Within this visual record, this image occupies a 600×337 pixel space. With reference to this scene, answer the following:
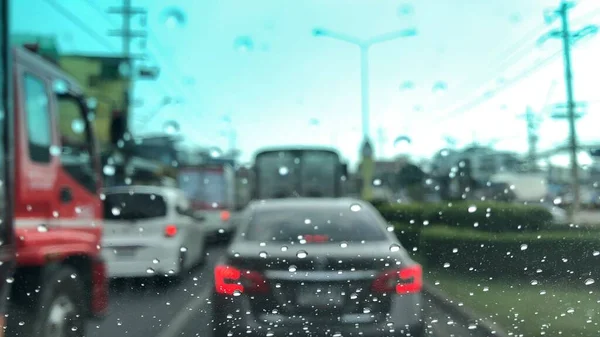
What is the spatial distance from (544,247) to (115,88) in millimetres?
3373

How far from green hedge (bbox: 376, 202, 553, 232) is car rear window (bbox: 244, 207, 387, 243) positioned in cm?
59

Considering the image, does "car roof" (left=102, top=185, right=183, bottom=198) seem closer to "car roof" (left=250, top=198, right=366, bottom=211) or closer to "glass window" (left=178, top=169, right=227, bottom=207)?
"glass window" (left=178, top=169, right=227, bottom=207)

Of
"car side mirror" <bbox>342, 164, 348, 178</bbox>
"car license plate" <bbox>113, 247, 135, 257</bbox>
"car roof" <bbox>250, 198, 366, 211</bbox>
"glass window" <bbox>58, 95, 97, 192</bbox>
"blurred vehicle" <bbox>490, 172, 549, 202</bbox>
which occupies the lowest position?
"car license plate" <bbox>113, 247, 135, 257</bbox>

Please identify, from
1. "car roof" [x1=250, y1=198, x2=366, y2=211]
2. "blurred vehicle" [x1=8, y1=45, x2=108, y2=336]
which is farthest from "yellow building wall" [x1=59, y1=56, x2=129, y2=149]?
"car roof" [x1=250, y1=198, x2=366, y2=211]

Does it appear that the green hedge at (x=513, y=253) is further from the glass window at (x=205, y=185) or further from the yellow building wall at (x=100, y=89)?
the yellow building wall at (x=100, y=89)

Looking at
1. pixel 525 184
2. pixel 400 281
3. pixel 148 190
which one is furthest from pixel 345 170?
pixel 400 281

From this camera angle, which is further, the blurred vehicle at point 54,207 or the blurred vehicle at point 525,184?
the blurred vehicle at point 525,184

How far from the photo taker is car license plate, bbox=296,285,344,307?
162 inches

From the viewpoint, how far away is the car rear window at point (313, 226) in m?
4.44

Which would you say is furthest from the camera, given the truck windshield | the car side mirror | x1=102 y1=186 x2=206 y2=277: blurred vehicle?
the car side mirror

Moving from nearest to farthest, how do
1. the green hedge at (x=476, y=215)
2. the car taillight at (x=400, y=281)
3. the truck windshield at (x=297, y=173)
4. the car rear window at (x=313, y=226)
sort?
1. the car taillight at (x=400, y=281)
2. the car rear window at (x=313, y=226)
3. the green hedge at (x=476, y=215)
4. the truck windshield at (x=297, y=173)

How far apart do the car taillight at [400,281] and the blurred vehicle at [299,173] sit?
131 cm

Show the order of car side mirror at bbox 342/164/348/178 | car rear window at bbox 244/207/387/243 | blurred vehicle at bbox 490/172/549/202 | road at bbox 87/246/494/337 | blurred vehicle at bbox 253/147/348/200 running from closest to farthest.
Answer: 1. road at bbox 87/246/494/337
2. car rear window at bbox 244/207/387/243
3. blurred vehicle at bbox 253/147/348/200
4. blurred vehicle at bbox 490/172/549/202
5. car side mirror at bbox 342/164/348/178

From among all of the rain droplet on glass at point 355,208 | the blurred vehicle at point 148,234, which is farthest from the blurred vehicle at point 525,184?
the blurred vehicle at point 148,234
